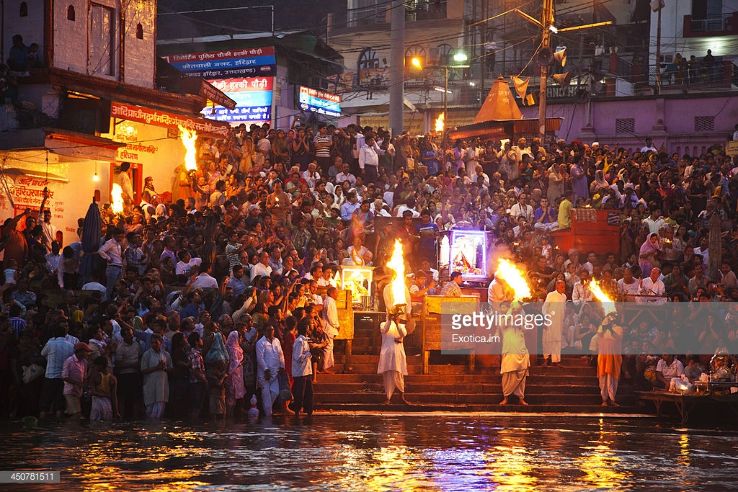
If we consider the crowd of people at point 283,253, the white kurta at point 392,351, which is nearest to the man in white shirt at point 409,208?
the crowd of people at point 283,253

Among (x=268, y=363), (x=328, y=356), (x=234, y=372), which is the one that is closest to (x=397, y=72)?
(x=328, y=356)

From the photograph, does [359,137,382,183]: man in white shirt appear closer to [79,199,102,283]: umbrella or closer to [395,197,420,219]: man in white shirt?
[395,197,420,219]: man in white shirt

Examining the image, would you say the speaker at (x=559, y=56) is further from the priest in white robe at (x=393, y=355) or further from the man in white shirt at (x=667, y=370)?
the priest in white robe at (x=393, y=355)

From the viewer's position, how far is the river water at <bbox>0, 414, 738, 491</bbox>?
12.2 metres

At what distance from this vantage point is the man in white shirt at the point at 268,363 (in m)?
19.0

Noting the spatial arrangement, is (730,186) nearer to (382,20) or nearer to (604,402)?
(604,402)

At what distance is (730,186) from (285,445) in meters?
17.3

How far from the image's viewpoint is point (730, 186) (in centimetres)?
2839

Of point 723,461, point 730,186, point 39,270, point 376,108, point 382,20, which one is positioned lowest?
point 723,461

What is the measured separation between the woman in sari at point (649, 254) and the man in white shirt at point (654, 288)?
199 cm

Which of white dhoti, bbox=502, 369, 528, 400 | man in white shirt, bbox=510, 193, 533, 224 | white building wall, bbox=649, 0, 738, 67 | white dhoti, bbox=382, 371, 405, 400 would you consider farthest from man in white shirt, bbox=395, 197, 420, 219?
white building wall, bbox=649, 0, 738, 67

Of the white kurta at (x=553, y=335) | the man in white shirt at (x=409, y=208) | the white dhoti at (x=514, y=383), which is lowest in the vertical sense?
the white dhoti at (x=514, y=383)

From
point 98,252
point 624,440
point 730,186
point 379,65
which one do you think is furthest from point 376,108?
point 624,440

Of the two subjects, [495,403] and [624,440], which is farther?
[495,403]
